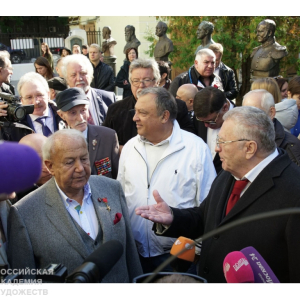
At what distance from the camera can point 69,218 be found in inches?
107

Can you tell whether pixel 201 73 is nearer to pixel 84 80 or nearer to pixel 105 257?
pixel 84 80

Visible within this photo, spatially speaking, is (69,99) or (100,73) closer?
(69,99)

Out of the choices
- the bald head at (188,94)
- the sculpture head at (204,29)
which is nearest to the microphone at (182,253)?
the bald head at (188,94)

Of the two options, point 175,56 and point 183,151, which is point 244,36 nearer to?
point 175,56

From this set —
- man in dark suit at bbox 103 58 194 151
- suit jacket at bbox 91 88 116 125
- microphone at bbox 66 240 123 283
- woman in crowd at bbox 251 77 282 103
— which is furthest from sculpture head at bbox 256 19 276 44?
microphone at bbox 66 240 123 283

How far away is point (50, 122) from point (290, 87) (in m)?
3.16

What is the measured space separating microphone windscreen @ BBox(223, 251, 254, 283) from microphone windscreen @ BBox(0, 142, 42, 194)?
Answer: 123 centimetres

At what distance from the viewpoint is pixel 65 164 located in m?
2.83

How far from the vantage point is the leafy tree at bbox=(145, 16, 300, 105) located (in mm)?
11039

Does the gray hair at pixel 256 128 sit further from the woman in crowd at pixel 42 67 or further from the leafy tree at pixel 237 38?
the leafy tree at pixel 237 38

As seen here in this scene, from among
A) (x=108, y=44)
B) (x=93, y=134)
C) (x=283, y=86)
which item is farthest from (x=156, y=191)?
(x=108, y=44)

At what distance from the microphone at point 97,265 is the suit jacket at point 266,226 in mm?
974

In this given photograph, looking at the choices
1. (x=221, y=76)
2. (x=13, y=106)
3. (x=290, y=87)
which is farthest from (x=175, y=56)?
(x=13, y=106)

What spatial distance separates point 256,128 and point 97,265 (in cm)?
150
